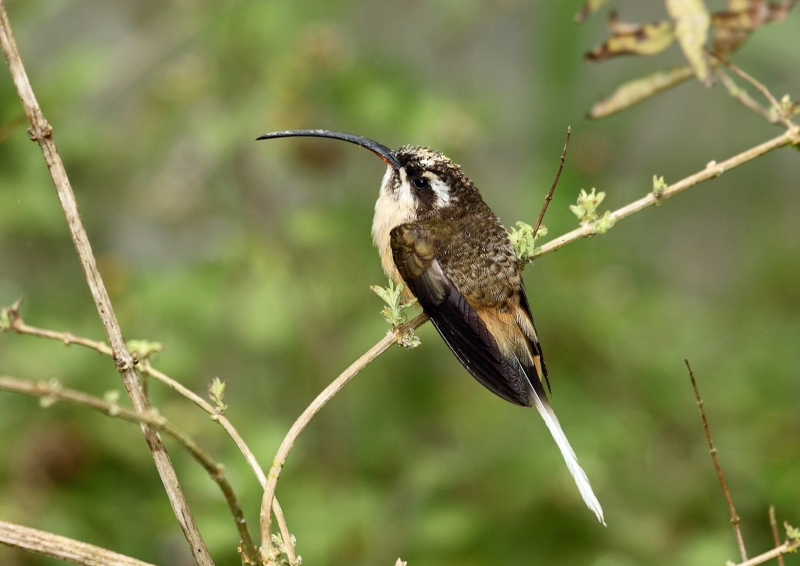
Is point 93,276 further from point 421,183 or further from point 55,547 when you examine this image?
point 421,183

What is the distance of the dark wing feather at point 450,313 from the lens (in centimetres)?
274

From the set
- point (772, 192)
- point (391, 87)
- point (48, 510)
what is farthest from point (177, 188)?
point (772, 192)

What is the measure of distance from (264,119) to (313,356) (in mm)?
1229

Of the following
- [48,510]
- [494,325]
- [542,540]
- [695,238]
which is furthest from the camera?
[695,238]

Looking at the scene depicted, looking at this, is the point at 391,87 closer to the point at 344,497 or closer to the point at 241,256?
the point at 241,256

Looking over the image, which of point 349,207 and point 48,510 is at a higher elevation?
point 349,207

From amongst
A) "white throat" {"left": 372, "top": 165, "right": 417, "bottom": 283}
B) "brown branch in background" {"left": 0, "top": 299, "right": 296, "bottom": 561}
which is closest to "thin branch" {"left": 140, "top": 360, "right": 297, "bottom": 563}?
"brown branch in background" {"left": 0, "top": 299, "right": 296, "bottom": 561}

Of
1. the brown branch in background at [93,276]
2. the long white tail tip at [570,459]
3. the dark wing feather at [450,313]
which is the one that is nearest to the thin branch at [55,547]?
the brown branch in background at [93,276]

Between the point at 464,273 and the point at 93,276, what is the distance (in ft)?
4.68

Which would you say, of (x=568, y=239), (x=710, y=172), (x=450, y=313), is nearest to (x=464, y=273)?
(x=450, y=313)

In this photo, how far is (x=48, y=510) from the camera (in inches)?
148

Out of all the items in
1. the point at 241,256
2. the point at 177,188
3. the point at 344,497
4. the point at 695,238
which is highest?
the point at 695,238

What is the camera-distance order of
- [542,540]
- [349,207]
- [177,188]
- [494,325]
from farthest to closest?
[177,188] < [349,207] < [542,540] < [494,325]

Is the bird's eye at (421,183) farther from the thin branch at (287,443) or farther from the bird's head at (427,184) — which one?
the thin branch at (287,443)
